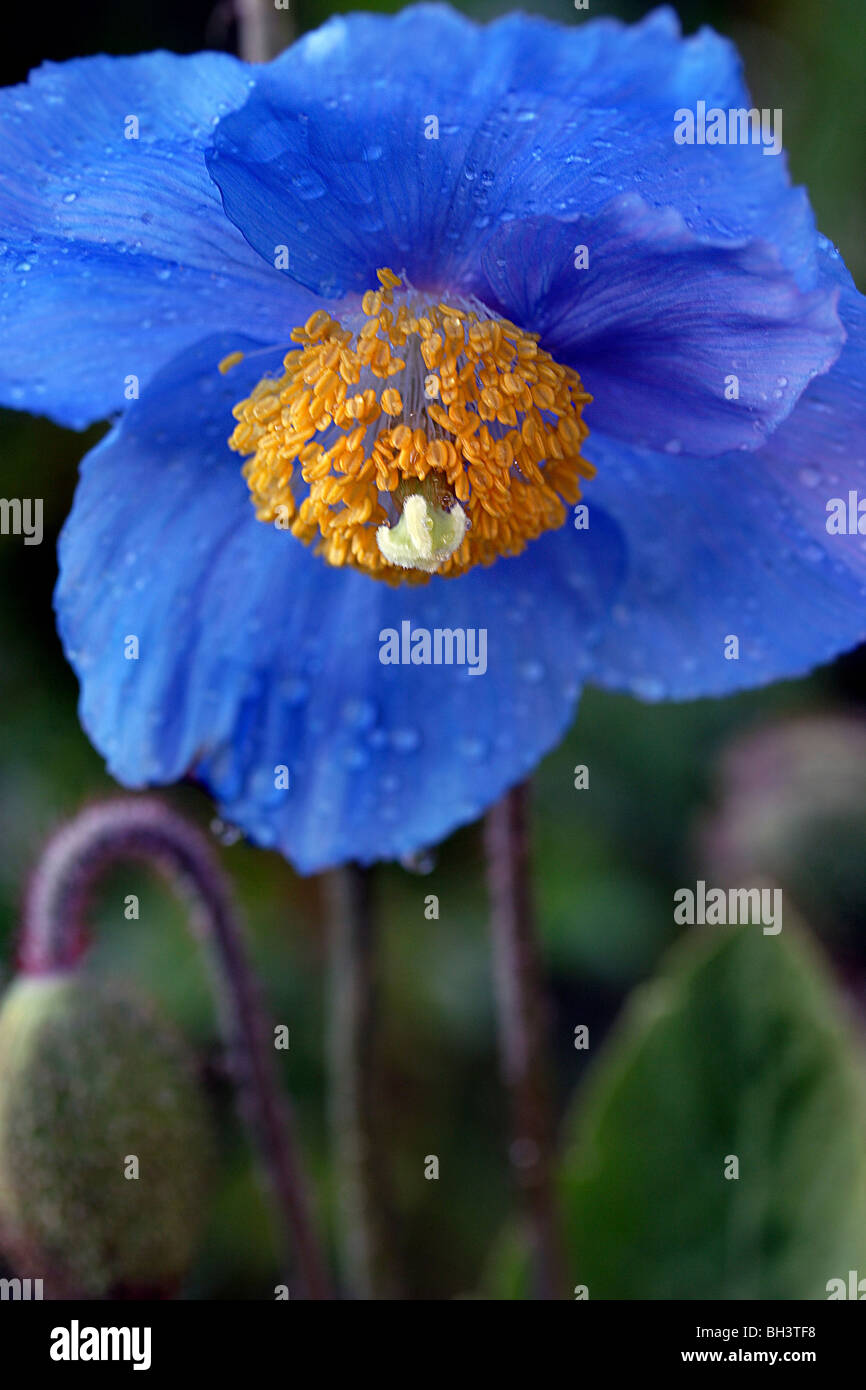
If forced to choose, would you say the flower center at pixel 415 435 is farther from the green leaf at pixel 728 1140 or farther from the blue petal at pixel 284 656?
the green leaf at pixel 728 1140

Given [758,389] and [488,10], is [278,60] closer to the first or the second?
[758,389]

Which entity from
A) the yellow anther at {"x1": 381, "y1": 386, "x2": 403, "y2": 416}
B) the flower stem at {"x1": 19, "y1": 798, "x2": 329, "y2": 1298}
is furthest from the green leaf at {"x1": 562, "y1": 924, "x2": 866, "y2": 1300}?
the yellow anther at {"x1": 381, "y1": 386, "x2": 403, "y2": 416}

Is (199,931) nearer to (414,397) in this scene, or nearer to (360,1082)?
(360,1082)

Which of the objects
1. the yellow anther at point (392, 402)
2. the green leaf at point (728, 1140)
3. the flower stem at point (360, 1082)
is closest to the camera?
the yellow anther at point (392, 402)

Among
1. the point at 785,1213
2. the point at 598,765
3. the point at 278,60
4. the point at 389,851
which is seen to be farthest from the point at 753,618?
the point at 598,765

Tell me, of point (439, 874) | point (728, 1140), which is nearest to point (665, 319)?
point (728, 1140)

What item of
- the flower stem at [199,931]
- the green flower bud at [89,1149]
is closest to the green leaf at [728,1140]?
the flower stem at [199,931]

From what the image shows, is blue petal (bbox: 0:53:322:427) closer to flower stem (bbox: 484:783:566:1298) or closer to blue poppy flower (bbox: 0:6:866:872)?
blue poppy flower (bbox: 0:6:866:872)

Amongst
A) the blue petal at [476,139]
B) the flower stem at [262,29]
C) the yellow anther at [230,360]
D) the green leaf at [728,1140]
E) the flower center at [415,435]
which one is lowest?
the green leaf at [728,1140]
